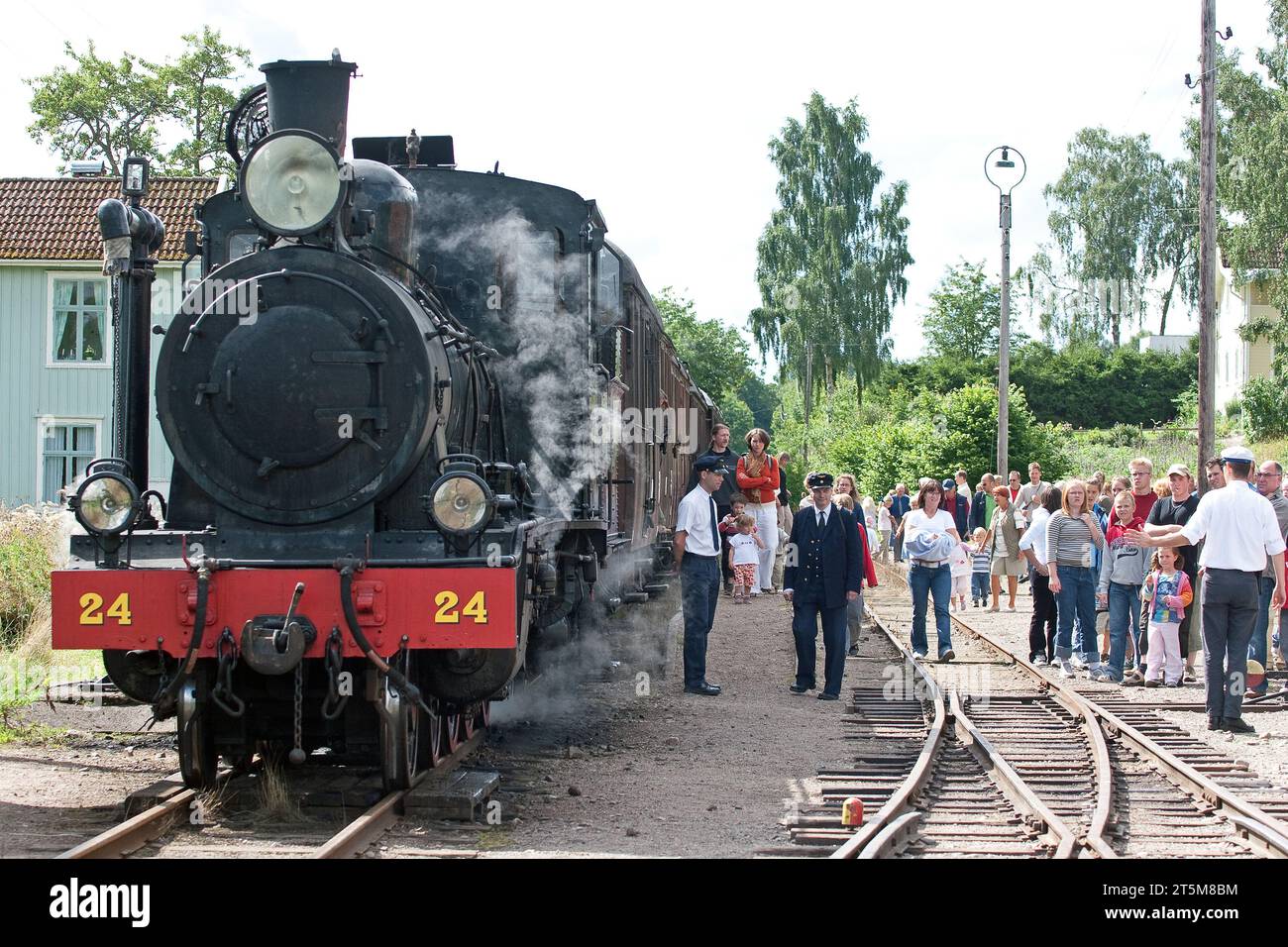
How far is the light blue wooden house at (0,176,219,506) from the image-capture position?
2066cm

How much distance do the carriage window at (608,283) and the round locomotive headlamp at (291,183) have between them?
2088 mm

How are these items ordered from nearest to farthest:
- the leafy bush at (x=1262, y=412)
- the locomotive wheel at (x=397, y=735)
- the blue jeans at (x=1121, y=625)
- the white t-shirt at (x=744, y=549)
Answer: the locomotive wheel at (x=397, y=735) → the blue jeans at (x=1121, y=625) → the white t-shirt at (x=744, y=549) → the leafy bush at (x=1262, y=412)

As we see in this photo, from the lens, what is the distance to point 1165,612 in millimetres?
10352

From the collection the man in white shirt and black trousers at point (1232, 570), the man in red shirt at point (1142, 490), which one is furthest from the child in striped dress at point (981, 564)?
the man in white shirt and black trousers at point (1232, 570)

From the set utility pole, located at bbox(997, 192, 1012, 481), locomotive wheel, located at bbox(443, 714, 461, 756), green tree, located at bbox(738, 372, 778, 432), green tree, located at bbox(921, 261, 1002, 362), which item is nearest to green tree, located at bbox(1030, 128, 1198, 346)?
green tree, located at bbox(921, 261, 1002, 362)

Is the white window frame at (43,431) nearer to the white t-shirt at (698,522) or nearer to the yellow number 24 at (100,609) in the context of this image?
the white t-shirt at (698,522)

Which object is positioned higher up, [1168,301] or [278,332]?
[1168,301]

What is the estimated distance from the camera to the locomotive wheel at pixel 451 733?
21.7 feet

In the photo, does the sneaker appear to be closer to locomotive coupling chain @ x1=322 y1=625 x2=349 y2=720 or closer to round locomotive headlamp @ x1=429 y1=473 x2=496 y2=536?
round locomotive headlamp @ x1=429 y1=473 x2=496 y2=536

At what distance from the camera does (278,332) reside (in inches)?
228

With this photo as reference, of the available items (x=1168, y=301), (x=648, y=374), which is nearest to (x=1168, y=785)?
(x=648, y=374)
